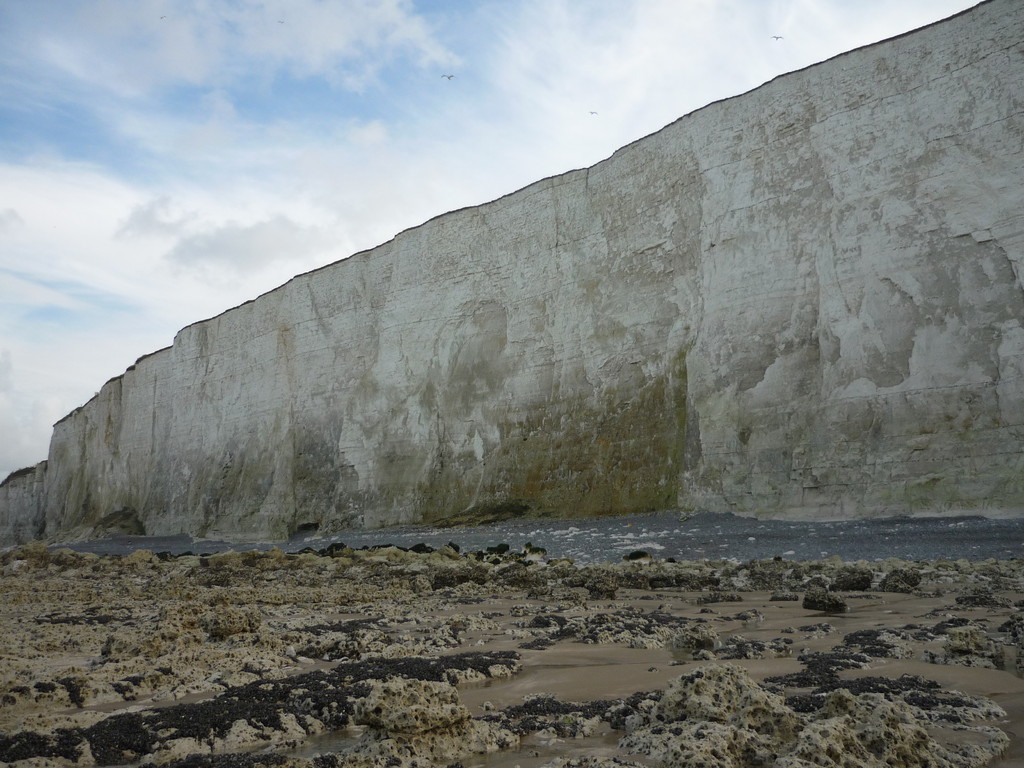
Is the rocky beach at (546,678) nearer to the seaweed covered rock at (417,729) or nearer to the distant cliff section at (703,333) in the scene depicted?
the seaweed covered rock at (417,729)

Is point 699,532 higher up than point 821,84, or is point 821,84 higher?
A: point 821,84

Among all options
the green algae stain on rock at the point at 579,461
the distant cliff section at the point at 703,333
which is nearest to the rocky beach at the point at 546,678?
the distant cliff section at the point at 703,333

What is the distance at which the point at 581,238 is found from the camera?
55.4ft

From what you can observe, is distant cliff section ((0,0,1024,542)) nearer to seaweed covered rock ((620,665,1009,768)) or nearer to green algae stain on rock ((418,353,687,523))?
green algae stain on rock ((418,353,687,523))

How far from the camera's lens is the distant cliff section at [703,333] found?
11039mm

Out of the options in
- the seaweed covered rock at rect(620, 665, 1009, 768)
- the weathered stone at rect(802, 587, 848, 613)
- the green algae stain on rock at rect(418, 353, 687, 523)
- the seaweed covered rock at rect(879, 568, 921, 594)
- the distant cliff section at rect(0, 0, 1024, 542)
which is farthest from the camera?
the green algae stain on rock at rect(418, 353, 687, 523)

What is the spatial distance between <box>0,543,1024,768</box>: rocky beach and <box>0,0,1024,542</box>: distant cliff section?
544cm

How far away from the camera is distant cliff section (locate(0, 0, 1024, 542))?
1104 cm

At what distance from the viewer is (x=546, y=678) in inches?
130

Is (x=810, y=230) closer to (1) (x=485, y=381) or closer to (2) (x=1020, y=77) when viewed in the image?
(2) (x=1020, y=77)

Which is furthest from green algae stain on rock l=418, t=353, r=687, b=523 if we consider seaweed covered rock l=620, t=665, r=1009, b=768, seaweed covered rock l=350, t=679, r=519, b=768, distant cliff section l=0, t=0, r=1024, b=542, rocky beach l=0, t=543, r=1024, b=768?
seaweed covered rock l=350, t=679, r=519, b=768

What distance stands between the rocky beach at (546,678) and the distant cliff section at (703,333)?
5.44 meters

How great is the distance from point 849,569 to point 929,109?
886cm

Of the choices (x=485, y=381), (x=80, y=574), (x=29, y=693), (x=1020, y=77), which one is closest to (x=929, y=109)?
(x=1020, y=77)
